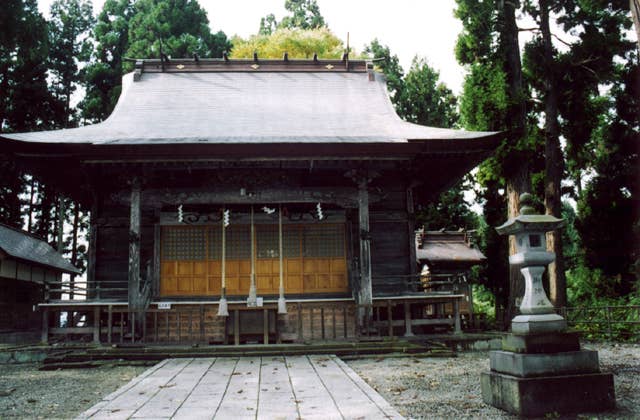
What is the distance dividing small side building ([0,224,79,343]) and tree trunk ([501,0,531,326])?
572 inches

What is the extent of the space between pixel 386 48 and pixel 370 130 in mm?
22905

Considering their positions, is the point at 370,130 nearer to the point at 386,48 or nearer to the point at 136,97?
the point at 136,97

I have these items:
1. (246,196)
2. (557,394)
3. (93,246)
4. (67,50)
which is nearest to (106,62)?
(67,50)

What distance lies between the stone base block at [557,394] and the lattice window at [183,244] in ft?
31.8

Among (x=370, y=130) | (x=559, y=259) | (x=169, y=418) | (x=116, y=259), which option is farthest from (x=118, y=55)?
(x=169, y=418)

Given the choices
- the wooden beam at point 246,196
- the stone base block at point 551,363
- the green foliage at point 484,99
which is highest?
the green foliage at point 484,99

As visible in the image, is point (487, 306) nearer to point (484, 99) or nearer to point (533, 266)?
point (484, 99)

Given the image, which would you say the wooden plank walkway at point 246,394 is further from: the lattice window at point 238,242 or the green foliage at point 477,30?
the green foliage at point 477,30

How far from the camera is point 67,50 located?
30.7 m

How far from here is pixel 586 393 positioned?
5.36m

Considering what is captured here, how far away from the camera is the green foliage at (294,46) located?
31047 mm

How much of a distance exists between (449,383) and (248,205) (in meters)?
7.79

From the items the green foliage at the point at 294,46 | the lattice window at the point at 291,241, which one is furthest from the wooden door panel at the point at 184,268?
the green foliage at the point at 294,46

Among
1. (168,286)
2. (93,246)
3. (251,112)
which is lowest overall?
(168,286)
